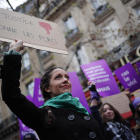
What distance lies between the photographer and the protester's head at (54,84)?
1.59 meters

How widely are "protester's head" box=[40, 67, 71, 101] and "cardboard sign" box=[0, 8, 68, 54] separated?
46cm

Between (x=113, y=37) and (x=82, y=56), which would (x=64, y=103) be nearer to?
(x=113, y=37)

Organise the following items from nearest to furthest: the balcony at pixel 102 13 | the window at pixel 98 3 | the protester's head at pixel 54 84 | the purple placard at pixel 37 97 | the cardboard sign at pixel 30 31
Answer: the protester's head at pixel 54 84
the cardboard sign at pixel 30 31
the purple placard at pixel 37 97
the balcony at pixel 102 13
the window at pixel 98 3

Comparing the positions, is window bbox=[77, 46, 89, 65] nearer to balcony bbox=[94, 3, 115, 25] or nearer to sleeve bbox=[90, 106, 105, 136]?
balcony bbox=[94, 3, 115, 25]

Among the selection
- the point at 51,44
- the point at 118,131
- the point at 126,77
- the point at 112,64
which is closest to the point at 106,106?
the point at 118,131

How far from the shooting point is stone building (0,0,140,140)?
8875 millimetres

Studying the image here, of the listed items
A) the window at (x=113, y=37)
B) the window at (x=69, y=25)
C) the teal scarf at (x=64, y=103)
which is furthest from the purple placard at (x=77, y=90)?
the window at (x=69, y=25)

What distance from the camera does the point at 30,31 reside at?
213 centimetres

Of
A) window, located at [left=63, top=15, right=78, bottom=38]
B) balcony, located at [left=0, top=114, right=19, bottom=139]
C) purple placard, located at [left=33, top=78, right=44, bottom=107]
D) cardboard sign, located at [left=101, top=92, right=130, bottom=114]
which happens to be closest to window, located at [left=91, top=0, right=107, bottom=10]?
window, located at [left=63, top=15, right=78, bottom=38]

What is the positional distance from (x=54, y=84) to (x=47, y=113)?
403 millimetres

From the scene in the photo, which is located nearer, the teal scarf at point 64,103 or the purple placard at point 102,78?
the teal scarf at point 64,103

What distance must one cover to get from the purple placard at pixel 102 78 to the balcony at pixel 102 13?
822 centimetres

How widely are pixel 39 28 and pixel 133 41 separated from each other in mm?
8059

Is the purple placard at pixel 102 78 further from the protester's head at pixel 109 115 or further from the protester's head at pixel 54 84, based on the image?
the protester's head at pixel 54 84
